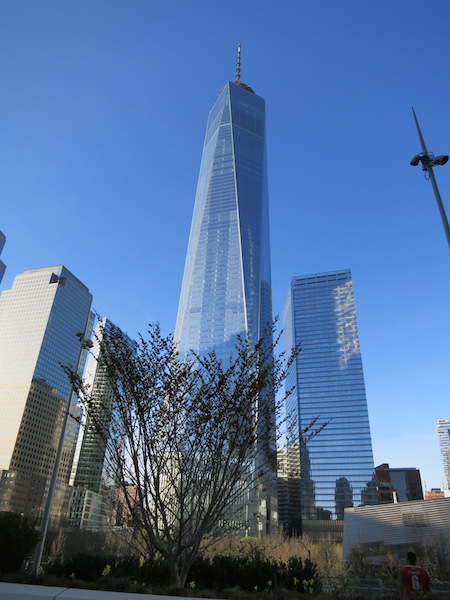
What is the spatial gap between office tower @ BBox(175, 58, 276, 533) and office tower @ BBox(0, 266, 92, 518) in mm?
40429

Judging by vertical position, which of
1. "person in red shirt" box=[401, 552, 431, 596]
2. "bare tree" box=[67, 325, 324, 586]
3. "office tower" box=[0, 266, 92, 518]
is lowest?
"person in red shirt" box=[401, 552, 431, 596]

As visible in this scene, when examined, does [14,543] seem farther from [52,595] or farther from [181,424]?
[52,595]

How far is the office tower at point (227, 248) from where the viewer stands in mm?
145625

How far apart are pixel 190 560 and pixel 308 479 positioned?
563 ft

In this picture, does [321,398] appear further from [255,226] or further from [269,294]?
[255,226]

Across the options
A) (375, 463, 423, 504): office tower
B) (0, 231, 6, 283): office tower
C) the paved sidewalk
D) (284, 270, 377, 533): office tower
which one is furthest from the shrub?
(375, 463, 423, 504): office tower

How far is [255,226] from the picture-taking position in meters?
155

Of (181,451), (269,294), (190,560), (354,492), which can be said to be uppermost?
(269,294)

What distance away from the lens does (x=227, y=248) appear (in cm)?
15700

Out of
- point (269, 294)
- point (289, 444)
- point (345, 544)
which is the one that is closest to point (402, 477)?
point (269, 294)

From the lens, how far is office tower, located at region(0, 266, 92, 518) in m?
144

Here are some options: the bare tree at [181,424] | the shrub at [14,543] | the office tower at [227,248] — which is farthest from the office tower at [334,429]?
the shrub at [14,543]

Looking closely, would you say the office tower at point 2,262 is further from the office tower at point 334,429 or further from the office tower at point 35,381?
the office tower at point 334,429

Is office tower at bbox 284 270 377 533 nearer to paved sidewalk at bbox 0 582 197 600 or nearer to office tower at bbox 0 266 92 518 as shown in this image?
office tower at bbox 0 266 92 518
